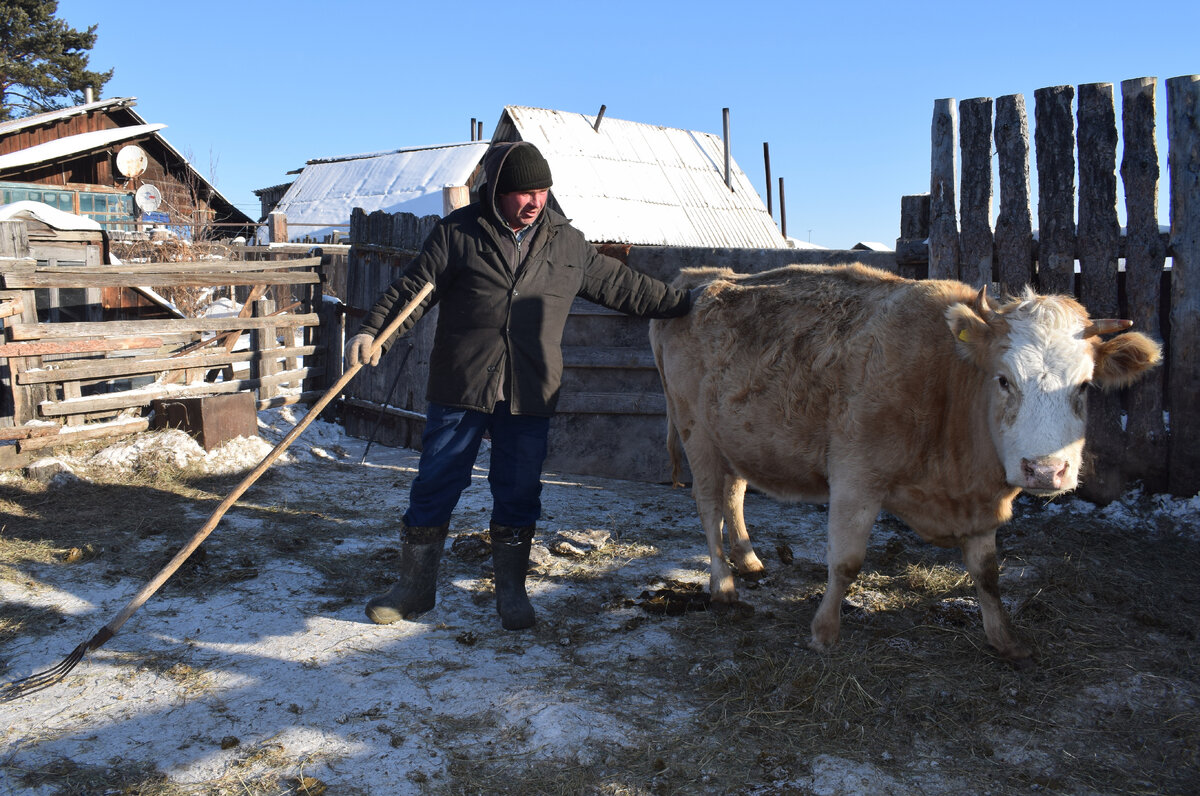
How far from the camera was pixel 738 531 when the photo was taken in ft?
16.6

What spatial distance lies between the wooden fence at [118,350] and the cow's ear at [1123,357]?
732cm

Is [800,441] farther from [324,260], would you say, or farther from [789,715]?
[324,260]

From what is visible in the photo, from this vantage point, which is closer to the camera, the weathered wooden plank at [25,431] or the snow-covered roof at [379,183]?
the weathered wooden plank at [25,431]

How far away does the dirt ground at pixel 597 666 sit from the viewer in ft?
9.66

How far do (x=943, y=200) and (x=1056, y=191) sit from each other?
0.73 metres

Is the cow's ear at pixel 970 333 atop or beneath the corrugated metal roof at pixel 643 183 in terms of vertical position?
beneath

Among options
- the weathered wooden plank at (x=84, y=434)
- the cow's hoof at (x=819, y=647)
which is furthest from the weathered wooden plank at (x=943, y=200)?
the weathered wooden plank at (x=84, y=434)

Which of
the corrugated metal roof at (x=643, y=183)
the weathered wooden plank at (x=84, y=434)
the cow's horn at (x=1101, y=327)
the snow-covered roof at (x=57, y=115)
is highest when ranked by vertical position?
the snow-covered roof at (x=57, y=115)

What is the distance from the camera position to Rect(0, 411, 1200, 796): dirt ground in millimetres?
2943

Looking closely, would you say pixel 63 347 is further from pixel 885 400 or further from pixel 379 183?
pixel 379 183

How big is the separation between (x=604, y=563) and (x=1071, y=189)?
4.10 metres

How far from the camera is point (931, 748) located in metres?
3.12

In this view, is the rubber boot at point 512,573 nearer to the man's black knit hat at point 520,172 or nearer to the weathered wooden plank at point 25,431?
the man's black knit hat at point 520,172

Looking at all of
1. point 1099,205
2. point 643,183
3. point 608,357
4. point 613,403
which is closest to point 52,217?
point 608,357
